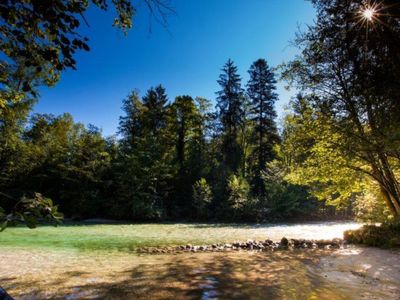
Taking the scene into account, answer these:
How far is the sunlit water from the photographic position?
517 centimetres

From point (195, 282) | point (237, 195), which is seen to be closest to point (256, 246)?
point (195, 282)

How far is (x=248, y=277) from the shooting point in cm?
632

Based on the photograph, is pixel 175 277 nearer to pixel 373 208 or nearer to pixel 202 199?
pixel 373 208

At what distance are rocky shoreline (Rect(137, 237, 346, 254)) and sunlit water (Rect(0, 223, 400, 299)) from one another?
41.7 inches

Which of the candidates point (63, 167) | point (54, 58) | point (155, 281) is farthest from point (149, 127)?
point (54, 58)

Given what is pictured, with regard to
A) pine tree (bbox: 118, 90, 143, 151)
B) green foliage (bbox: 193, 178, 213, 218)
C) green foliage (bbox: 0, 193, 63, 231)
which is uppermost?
pine tree (bbox: 118, 90, 143, 151)

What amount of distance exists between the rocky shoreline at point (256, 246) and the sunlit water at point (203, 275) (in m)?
1.06

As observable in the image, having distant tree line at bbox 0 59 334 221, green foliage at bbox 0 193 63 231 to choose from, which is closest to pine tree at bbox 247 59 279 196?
distant tree line at bbox 0 59 334 221

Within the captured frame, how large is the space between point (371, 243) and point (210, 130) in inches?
1127

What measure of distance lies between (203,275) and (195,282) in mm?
627

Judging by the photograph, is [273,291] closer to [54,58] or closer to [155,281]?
[155,281]

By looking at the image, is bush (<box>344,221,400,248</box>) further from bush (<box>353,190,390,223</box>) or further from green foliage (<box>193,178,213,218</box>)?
green foliage (<box>193,178,213,218</box>)

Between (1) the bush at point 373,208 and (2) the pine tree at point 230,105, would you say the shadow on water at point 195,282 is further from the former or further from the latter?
(2) the pine tree at point 230,105

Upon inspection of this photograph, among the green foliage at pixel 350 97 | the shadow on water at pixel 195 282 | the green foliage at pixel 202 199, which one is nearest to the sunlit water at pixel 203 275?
the shadow on water at pixel 195 282
